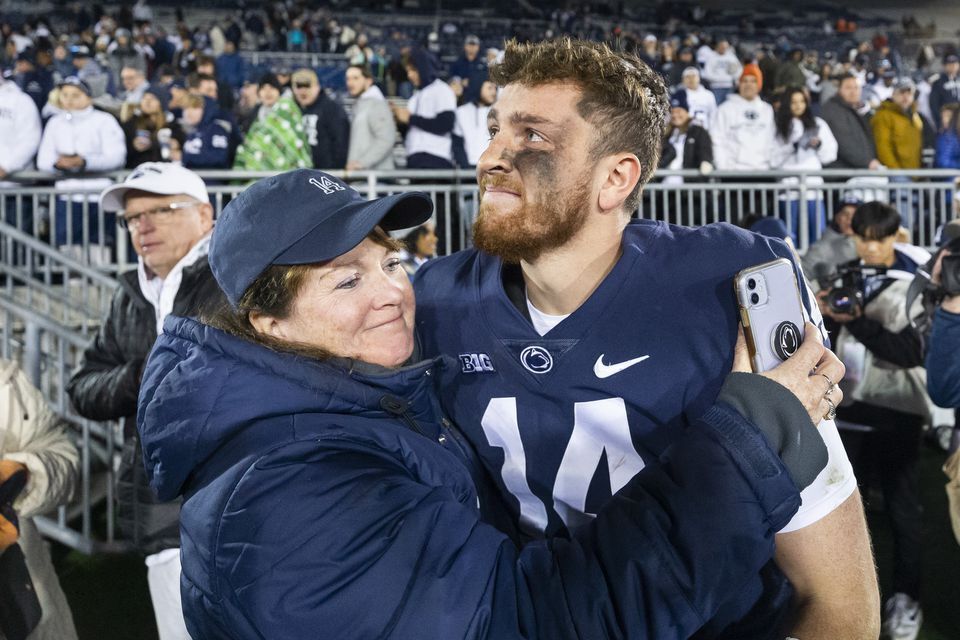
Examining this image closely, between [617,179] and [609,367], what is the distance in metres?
0.44

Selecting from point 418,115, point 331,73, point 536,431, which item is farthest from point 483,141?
point 331,73

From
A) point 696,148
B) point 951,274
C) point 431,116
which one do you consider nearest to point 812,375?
point 951,274

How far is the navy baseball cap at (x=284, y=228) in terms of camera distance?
1650mm

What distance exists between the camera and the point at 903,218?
827cm

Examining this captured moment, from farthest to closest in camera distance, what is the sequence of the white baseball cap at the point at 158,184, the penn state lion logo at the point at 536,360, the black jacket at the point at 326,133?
the black jacket at the point at 326,133 → the white baseball cap at the point at 158,184 → the penn state lion logo at the point at 536,360

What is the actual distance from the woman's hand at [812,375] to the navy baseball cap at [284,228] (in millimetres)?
725

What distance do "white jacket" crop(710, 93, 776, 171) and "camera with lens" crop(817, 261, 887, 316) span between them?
13.5ft

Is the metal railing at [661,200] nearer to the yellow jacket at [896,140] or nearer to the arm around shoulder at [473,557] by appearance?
the yellow jacket at [896,140]

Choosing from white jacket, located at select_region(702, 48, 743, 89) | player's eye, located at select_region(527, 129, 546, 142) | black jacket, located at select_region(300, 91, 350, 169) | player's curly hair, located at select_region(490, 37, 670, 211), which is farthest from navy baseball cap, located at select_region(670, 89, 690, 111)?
player's eye, located at select_region(527, 129, 546, 142)

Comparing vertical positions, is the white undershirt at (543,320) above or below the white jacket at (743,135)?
below

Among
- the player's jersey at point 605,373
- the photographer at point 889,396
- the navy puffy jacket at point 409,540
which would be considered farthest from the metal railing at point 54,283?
the navy puffy jacket at point 409,540

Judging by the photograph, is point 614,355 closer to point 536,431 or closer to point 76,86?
point 536,431

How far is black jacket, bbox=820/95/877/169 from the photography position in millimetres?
9453

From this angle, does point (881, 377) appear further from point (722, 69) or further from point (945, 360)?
point (722, 69)
